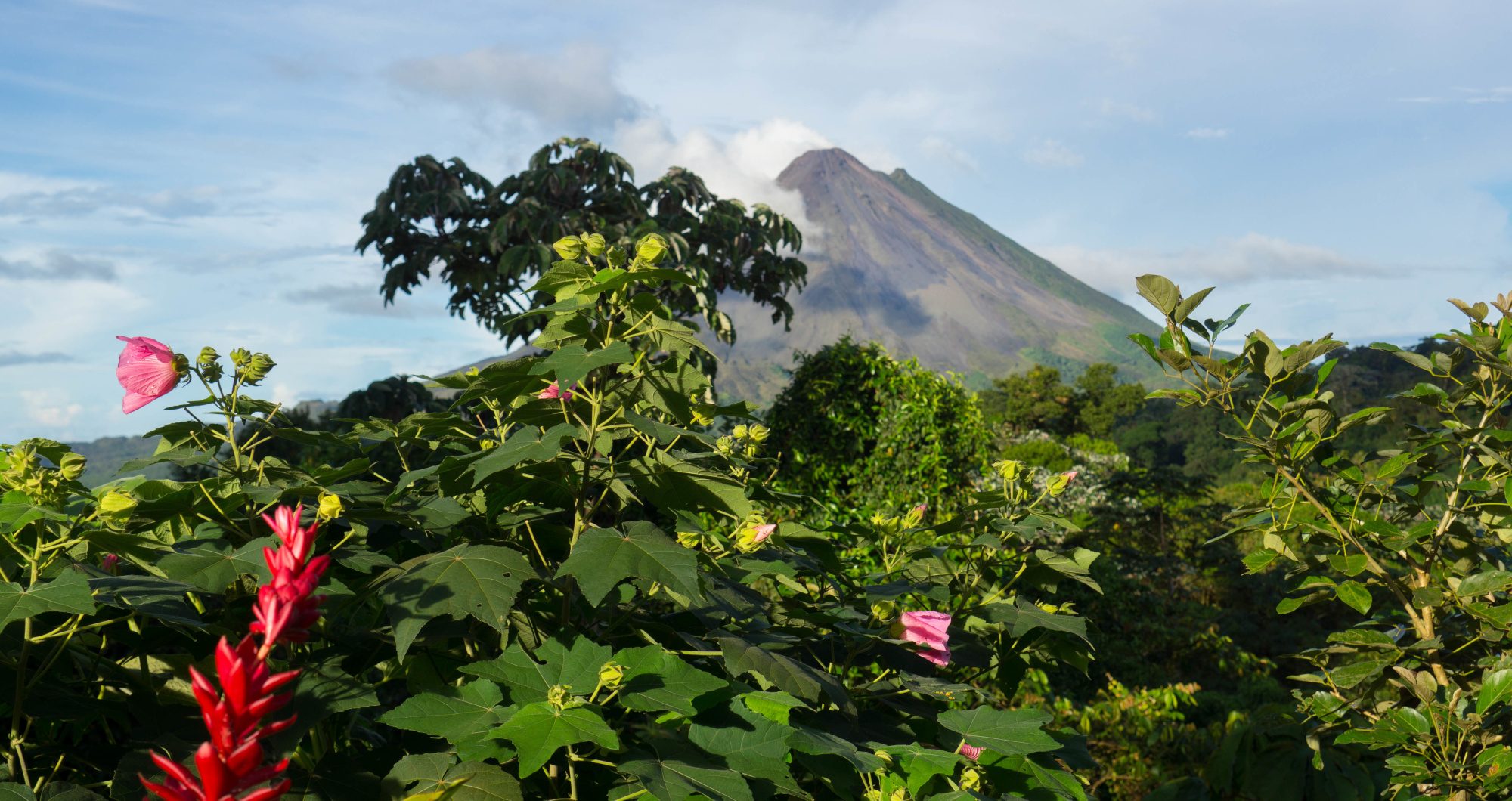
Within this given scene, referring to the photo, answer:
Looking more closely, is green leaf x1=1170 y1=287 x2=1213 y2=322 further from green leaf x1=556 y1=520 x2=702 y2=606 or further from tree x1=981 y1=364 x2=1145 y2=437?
tree x1=981 y1=364 x2=1145 y2=437

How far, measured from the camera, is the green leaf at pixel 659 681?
3.67 ft

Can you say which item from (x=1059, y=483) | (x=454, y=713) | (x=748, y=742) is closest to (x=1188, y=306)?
(x=1059, y=483)

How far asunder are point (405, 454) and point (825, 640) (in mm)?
890

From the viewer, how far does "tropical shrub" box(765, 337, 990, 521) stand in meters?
6.22

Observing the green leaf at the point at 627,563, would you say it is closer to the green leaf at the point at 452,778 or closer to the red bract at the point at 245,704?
the green leaf at the point at 452,778

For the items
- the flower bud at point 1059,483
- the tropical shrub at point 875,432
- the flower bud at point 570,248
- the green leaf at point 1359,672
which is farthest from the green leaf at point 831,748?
the tropical shrub at point 875,432

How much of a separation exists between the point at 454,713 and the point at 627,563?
0.25 meters

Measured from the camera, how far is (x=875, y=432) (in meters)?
6.50

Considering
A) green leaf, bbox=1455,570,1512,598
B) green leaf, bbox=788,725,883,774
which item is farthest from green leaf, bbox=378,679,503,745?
green leaf, bbox=1455,570,1512,598

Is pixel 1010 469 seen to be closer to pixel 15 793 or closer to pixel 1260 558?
pixel 1260 558

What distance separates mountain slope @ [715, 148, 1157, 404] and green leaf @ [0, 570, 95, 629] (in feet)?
298

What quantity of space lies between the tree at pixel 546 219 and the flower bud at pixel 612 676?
739 centimetres

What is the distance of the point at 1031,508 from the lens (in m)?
1.84

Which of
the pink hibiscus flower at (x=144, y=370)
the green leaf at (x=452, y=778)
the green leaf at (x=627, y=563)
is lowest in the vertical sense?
the green leaf at (x=452, y=778)
